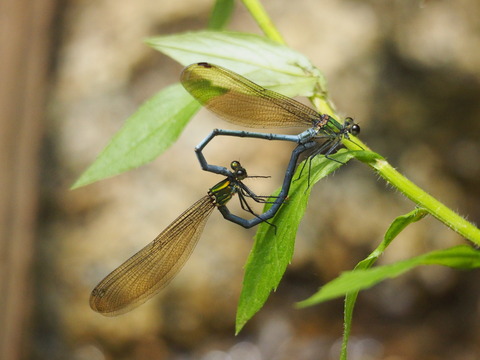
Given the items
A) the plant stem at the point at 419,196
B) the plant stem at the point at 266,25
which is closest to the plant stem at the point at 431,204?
the plant stem at the point at 419,196

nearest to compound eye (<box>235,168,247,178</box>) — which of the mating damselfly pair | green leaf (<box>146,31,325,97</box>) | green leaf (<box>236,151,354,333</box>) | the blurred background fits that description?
the mating damselfly pair

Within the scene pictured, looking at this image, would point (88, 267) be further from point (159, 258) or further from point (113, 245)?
point (159, 258)

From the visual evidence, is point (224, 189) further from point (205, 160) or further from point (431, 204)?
point (431, 204)

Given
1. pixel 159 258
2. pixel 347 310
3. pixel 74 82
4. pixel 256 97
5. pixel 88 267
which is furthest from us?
pixel 74 82

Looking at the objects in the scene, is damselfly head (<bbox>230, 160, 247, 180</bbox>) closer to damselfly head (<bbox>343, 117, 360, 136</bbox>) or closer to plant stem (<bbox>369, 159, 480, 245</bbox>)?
damselfly head (<bbox>343, 117, 360, 136</bbox>)

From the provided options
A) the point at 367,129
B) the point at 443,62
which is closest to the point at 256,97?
the point at 367,129

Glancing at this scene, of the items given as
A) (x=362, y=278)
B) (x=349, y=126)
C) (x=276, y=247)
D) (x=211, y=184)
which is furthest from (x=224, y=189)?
(x=211, y=184)
